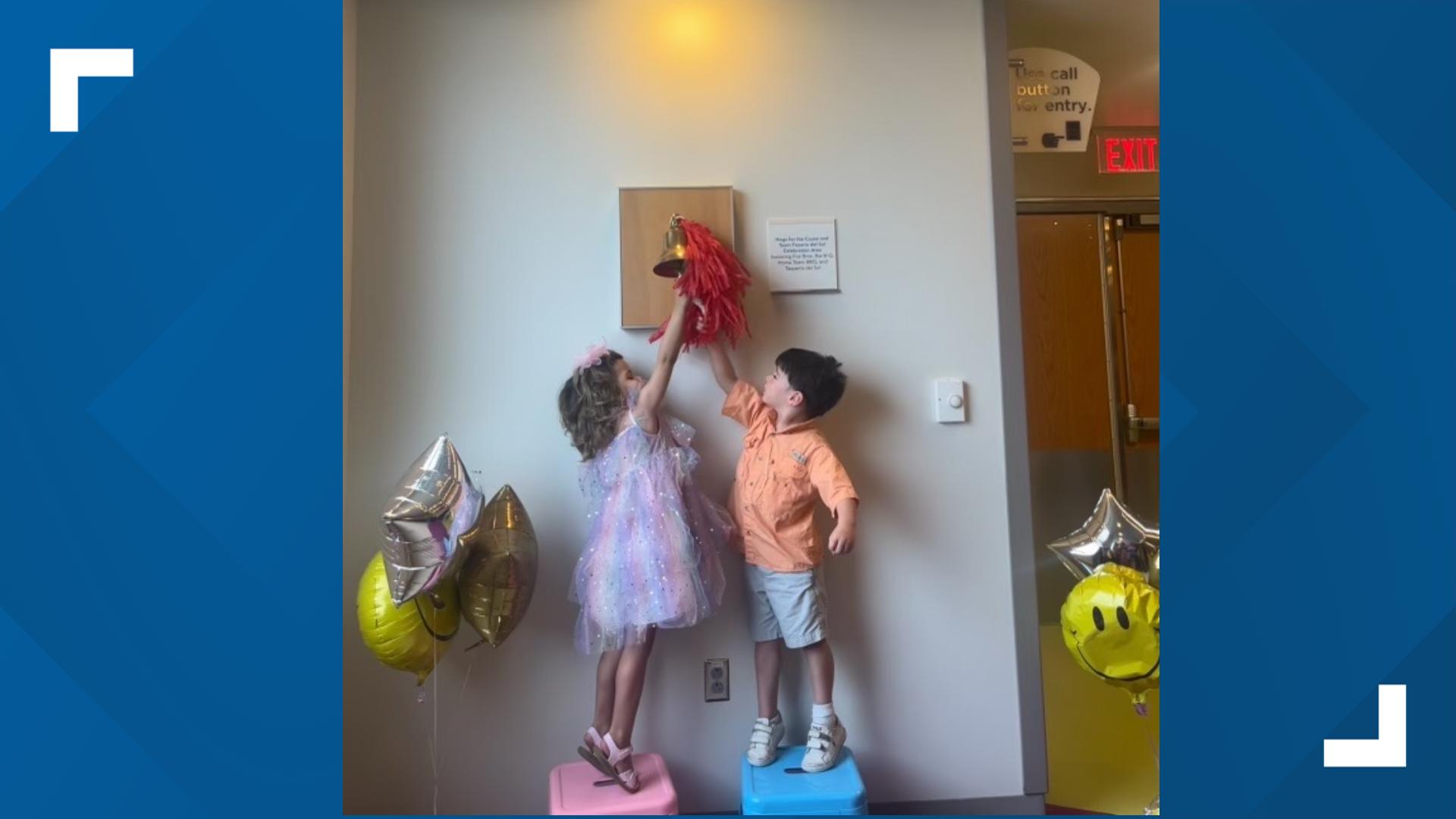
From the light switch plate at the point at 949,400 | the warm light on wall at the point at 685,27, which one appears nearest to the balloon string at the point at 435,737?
the light switch plate at the point at 949,400

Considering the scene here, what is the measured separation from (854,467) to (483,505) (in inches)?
37.3

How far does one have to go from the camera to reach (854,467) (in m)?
2.22

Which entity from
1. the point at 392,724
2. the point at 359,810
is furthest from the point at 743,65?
the point at 359,810

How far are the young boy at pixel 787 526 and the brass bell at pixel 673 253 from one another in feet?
0.73

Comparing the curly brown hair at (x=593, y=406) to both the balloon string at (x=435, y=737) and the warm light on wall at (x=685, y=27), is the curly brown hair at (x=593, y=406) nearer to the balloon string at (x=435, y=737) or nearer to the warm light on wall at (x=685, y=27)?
the balloon string at (x=435, y=737)

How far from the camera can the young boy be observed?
6.63 ft

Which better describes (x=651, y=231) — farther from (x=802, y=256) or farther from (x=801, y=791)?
(x=801, y=791)

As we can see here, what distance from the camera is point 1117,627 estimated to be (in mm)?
1824

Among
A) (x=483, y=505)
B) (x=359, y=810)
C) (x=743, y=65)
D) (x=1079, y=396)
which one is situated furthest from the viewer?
(x=1079, y=396)

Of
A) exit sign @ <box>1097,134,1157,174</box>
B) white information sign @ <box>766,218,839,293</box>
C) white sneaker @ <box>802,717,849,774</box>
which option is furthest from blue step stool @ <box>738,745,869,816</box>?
exit sign @ <box>1097,134,1157,174</box>

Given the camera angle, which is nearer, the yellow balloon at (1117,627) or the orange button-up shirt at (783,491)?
the yellow balloon at (1117,627)

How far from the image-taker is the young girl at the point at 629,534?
192cm

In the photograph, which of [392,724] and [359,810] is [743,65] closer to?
[392,724]

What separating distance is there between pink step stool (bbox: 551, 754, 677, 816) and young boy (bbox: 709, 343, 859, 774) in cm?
24
